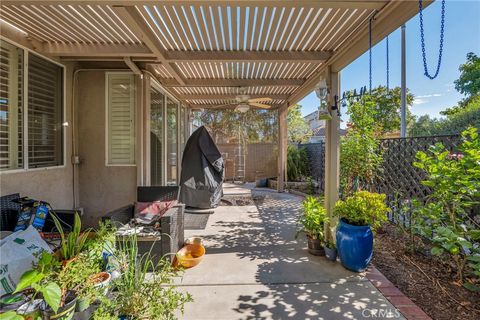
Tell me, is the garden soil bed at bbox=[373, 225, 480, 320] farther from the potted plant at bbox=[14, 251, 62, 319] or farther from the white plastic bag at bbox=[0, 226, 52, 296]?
the white plastic bag at bbox=[0, 226, 52, 296]

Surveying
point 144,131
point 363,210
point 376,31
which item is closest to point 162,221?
point 144,131

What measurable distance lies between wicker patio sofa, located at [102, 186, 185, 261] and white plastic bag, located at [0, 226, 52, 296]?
0.84 metres

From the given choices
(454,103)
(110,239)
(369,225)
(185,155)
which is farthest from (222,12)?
(454,103)

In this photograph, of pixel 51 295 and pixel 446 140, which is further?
pixel 446 140

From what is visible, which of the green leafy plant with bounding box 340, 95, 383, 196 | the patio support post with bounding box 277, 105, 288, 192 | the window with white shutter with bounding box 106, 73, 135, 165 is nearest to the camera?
the window with white shutter with bounding box 106, 73, 135, 165

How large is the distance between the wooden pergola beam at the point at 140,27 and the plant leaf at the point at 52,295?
7.55ft

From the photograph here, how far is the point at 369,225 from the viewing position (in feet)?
9.46

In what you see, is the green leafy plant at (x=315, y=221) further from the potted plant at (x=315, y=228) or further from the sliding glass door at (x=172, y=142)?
the sliding glass door at (x=172, y=142)

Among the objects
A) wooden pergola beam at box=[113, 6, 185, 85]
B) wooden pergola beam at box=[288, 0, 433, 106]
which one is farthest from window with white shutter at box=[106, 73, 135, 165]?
wooden pergola beam at box=[288, 0, 433, 106]

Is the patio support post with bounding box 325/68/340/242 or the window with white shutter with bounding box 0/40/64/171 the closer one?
the window with white shutter with bounding box 0/40/64/171

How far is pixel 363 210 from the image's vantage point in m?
Answer: 2.89

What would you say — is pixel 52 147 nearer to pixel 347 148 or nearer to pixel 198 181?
pixel 198 181

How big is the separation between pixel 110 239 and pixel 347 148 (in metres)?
3.76

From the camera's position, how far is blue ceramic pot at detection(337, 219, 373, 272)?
2.76 metres
